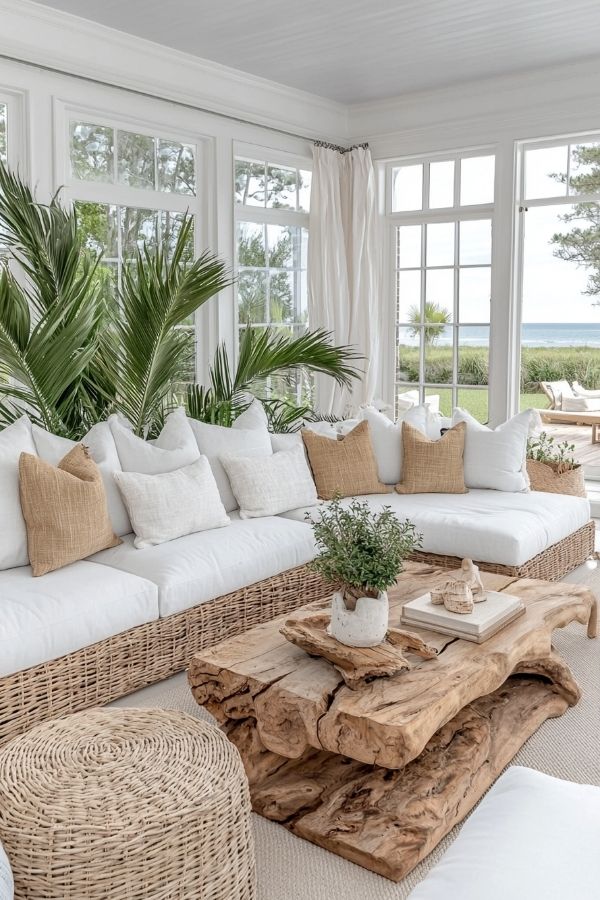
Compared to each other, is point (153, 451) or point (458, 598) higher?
point (153, 451)

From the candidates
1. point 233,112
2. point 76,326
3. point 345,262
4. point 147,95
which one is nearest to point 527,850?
point 76,326

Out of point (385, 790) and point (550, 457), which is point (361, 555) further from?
point (550, 457)

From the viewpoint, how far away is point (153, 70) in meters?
4.83

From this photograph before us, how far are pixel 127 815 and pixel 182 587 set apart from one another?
4.66 feet

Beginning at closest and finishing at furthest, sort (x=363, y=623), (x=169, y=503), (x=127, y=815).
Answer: (x=127, y=815), (x=363, y=623), (x=169, y=503)

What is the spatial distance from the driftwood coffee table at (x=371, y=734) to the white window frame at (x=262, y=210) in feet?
11.1

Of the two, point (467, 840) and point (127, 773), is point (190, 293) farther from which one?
point (467, 840)

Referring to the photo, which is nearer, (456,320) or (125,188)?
(125,188)

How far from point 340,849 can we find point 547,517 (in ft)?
7.58

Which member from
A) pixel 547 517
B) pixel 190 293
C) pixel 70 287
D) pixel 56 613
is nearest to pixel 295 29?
pixel 190 293

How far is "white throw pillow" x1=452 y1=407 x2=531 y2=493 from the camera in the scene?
4422mm

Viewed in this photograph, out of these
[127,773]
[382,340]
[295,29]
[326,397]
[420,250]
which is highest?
[295,29]

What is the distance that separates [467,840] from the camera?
1405 mm

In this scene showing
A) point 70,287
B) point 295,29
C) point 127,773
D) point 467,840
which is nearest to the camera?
point 467,840
